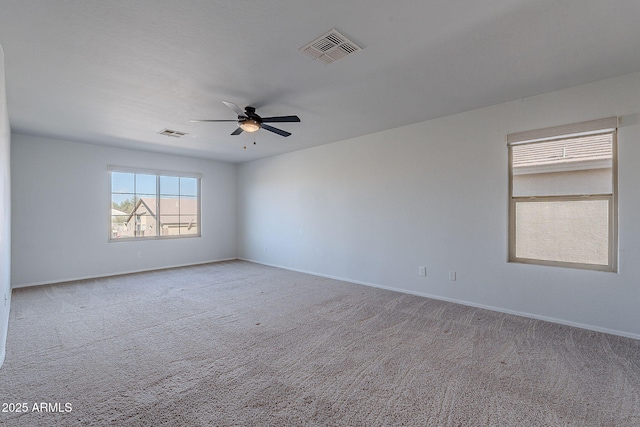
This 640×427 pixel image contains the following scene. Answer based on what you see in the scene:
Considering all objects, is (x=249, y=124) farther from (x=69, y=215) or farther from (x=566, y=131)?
(x=69, y=215)

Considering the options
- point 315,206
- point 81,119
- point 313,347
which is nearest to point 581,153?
point 313,347

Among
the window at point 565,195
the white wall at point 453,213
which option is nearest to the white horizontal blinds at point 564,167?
the window at point 565,195

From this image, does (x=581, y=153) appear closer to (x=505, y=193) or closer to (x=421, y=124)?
(x=505, y=193)

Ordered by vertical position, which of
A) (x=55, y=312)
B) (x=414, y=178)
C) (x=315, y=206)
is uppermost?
(x=414, y=178)

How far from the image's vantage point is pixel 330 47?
237 centimetres

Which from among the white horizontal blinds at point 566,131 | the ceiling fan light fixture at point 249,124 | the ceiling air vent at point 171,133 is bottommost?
the white horizontal blinds at point 566,131

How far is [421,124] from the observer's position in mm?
4340

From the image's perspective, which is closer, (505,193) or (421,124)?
(505,193)

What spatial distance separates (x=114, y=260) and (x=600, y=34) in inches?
304

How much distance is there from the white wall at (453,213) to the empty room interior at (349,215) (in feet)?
0.09

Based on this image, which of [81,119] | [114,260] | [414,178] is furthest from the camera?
[114,260]

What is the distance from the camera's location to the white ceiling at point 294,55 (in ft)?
6.46

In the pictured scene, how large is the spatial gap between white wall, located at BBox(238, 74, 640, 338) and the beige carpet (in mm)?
391

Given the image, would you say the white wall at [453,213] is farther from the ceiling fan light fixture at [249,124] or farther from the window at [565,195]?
the ceiling fan light fixture at [249,124]
